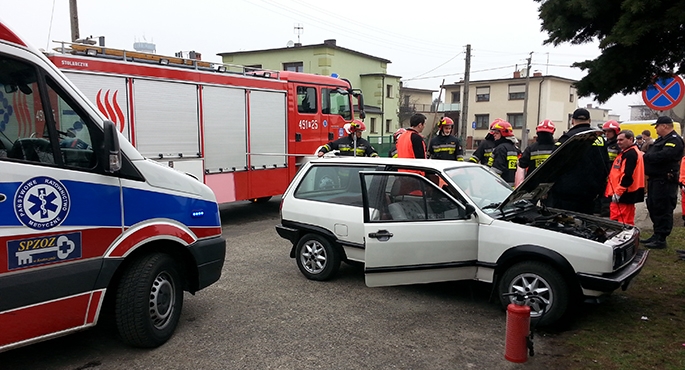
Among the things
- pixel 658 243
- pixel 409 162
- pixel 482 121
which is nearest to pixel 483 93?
pixel 482 121

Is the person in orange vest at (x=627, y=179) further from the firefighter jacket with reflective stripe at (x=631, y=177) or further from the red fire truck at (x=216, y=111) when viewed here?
the red fire truck at (x=216, y=111)

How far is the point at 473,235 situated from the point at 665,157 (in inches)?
155

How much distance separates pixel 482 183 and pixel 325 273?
2.14 m

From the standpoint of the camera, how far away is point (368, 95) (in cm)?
4075

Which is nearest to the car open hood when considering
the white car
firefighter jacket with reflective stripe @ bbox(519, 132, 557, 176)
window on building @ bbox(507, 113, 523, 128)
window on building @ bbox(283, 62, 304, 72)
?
the white car

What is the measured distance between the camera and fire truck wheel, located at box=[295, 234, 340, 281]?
5.79 metres

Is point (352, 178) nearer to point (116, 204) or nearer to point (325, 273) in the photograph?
point (325, 273)

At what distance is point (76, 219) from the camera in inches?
134

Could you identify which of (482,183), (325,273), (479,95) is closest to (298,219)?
(325,273)

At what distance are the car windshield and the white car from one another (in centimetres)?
2

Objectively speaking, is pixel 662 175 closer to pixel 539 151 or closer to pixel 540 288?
pixel 539 151

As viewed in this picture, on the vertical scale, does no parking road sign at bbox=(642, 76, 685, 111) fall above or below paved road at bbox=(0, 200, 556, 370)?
above

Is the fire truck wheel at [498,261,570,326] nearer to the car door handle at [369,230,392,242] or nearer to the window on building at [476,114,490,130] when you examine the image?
the car door handle at [369,230,392,242]

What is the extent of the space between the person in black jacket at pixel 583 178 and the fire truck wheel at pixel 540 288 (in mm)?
1875
